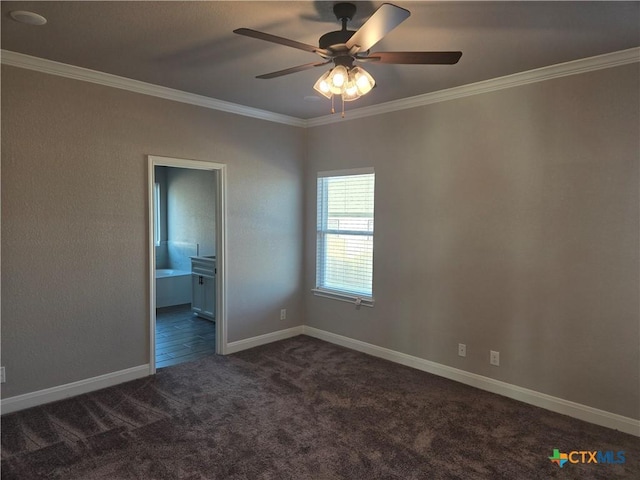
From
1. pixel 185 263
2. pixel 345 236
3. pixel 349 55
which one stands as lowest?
pixel 185 263

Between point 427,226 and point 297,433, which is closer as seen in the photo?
point 297,433

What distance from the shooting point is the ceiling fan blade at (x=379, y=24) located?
170 centimetres

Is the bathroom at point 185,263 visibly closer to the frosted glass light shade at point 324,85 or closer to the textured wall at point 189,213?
the textured wall at point 189,213

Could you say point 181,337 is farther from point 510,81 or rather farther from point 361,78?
point 510,81

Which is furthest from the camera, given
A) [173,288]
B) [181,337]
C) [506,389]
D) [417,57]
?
[173,288]

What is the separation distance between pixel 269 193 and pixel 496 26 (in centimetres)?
298

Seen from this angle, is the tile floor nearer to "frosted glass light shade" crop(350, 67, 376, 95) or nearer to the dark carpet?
the dark carpet

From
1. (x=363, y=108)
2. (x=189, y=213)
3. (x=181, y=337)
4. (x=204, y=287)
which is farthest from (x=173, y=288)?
(x=363, y=108)

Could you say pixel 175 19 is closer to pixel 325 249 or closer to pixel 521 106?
pixel 521 106

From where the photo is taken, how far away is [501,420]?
3.13m

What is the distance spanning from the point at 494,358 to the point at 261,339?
254cm

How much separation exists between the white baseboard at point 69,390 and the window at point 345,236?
7.31 ft

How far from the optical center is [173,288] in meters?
6.70

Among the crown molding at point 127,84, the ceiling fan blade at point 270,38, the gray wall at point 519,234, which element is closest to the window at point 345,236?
the gray wall at point 519,234
